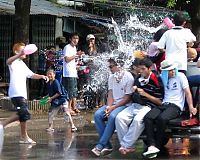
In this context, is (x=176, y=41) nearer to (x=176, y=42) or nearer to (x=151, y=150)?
(x=176, y=42)

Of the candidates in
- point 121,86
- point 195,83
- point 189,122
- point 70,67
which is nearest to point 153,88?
point 121,86

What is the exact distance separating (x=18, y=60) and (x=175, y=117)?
3.61m

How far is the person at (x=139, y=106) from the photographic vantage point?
9.27 meters

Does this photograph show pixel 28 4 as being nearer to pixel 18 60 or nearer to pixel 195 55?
pixel 18 60

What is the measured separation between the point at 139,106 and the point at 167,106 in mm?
437

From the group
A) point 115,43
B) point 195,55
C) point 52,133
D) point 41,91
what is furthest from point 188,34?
point 115,43

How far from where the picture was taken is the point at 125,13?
24484mm

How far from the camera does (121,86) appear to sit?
9875mm

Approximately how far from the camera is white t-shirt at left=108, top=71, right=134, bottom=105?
9711 mm

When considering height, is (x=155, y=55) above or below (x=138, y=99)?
above

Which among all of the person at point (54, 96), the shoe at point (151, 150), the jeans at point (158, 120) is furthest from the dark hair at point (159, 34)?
the person at point (54, 96)

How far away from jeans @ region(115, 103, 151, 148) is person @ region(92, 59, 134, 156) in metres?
0.15

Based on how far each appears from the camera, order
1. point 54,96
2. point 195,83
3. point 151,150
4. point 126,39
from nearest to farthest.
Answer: point 151,150
point 195,83
point 54,96
point 126,39

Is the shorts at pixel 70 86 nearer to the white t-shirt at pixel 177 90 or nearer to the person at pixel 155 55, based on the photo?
the person at pixel 155 55
